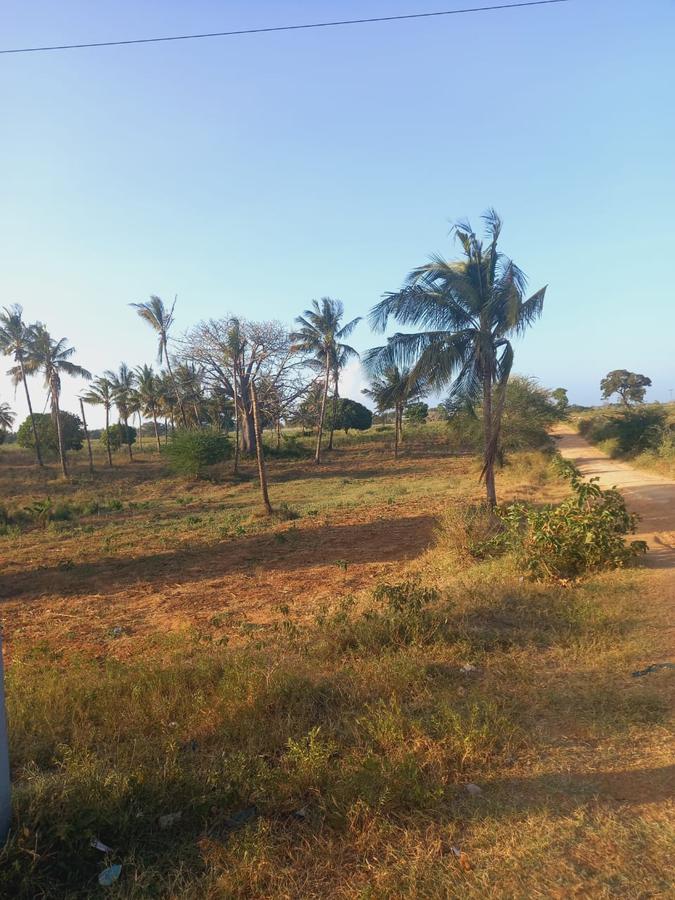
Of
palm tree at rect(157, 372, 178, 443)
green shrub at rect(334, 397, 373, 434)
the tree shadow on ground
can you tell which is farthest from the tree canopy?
the tree shadow on ground

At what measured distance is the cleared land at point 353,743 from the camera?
7.43ft

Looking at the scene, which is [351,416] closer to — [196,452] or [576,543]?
[196,452]

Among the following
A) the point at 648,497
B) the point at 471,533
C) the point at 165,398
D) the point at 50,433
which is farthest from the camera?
the point at 165,398

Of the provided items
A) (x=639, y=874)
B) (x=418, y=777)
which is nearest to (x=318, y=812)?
(x=418, y=777)

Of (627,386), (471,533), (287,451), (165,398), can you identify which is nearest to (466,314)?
(471,533)

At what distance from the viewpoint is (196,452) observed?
1094 inches

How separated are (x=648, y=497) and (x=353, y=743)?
513 inches

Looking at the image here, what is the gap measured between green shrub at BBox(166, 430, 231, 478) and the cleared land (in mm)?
20088

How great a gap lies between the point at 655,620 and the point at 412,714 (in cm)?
308

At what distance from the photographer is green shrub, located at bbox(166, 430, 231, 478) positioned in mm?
27859

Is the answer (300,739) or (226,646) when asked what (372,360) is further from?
(300,739)

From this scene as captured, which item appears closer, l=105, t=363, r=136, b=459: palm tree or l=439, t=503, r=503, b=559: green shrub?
l=439, t=503, r=503, b=559: green shrub

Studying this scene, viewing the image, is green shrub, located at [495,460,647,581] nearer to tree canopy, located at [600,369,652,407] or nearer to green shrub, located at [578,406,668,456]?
green shrub, located at [578,406,668,456]

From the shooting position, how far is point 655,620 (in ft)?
17.1
